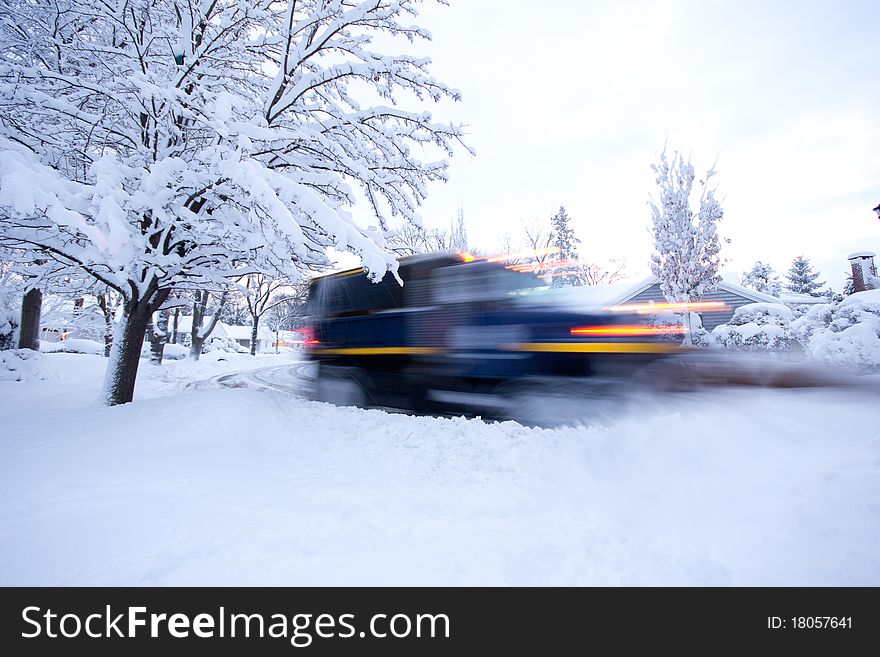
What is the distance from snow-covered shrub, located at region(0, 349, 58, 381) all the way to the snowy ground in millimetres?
9144

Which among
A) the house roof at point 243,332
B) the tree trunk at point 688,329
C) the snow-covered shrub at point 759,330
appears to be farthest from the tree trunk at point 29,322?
the house roof at point 243,332

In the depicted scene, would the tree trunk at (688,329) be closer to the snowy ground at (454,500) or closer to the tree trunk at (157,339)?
the snowy ground at (454,500)

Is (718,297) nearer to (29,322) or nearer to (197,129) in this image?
(197,129)

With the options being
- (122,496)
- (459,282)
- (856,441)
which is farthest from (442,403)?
(856,441)

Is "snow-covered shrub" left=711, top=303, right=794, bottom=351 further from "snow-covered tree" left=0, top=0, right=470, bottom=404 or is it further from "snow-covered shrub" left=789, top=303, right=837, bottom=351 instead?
"snow-covered tree" left=0, top=0, right=470, bottom=404

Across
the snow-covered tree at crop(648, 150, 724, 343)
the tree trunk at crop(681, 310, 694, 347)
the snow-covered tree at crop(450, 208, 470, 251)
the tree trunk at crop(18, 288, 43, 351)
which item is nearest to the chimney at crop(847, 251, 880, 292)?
the snow-covered tree at crop(648, 150, 724, 343)

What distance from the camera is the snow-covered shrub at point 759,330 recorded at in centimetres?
1317

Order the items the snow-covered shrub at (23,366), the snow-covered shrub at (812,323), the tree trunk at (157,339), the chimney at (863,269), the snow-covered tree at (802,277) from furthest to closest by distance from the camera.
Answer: the snow-covered tree at (802,277), the chimney at (863,269), the tree trunk at (157,339), the snow-covered shrub at (812,323), the snow-covered shrub at (23,366)

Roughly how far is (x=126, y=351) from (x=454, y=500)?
270 inches

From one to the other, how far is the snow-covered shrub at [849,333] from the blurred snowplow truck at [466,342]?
7114 millimetres

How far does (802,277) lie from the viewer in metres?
42.9

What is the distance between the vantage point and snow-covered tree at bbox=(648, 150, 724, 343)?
20469mm

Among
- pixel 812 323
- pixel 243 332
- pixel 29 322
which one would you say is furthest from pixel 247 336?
pixel 812 323

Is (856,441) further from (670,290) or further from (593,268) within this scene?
(593,268)
